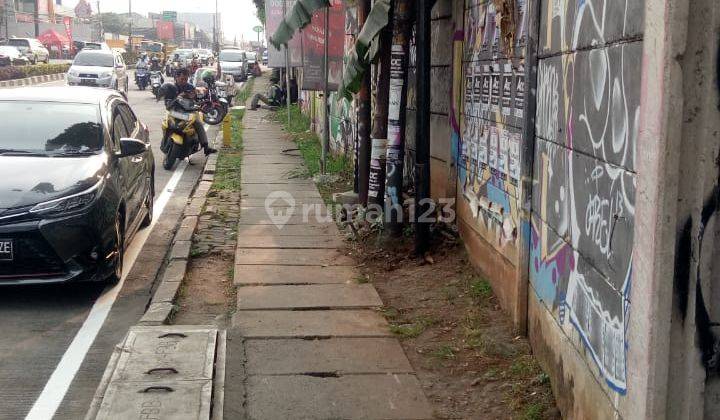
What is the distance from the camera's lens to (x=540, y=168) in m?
5.20

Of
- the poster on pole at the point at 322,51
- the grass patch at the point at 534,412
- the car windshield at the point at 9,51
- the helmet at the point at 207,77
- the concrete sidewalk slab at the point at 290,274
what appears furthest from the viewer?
the car windshield at the point at 9,51

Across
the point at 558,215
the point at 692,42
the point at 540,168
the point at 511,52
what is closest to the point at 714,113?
the point at 692,42

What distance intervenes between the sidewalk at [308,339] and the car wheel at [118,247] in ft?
3.40

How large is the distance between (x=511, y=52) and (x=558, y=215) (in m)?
1.76

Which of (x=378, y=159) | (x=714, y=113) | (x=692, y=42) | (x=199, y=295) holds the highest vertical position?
(x=692, y=42)

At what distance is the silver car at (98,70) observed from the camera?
100ft

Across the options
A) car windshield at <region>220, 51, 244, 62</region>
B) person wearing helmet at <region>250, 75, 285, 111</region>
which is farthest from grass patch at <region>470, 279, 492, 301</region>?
car windshield at <region>220, 51, 244, 62</region>

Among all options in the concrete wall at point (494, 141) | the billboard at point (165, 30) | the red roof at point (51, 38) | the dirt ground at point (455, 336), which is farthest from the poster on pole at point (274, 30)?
the billboard at point (165, 30)

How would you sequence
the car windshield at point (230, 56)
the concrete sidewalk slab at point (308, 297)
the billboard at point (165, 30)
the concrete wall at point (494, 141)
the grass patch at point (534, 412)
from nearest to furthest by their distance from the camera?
1. the grass patch at point (534, 412)
2. the concrete wall at point (494, 141)
3. the concrete sidewalk slab at point (308, 297)
4. the car windshield at point (230, 56)
5. the billboard at point (165, 30)

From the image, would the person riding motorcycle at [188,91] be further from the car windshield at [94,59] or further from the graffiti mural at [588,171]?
the car windshield at [94,59]

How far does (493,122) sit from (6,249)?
3877 mm

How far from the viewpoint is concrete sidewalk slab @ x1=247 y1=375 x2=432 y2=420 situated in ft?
15.5

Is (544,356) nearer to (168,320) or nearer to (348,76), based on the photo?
(168,320)

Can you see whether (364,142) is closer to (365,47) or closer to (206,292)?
(365,47)
